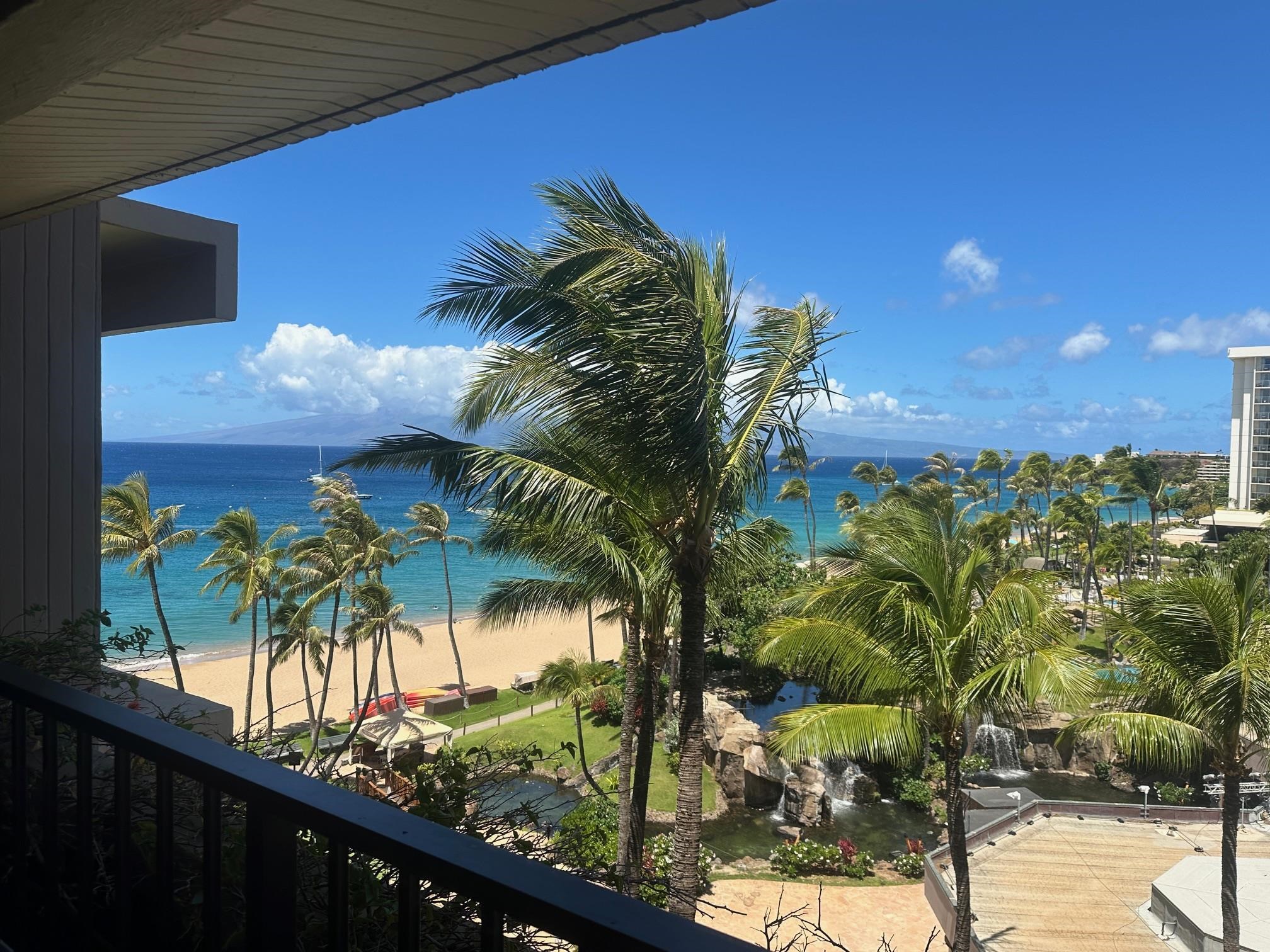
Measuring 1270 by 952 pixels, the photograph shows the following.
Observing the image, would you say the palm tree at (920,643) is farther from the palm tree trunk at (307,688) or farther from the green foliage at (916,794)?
the green foliage at (916,794)

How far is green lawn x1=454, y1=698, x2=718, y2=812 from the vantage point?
17.4 meters

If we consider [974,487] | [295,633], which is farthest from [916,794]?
[974,487]

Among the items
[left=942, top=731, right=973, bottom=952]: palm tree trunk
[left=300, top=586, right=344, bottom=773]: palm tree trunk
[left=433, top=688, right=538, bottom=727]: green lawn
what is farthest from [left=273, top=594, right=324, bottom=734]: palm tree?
[left=942, top=731, right=973, bottom=952]: palm tree trunk

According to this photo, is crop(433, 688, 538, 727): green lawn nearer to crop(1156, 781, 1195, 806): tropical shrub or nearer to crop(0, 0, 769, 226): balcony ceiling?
crop(1156, 781, 1195, 806): tropical shrub

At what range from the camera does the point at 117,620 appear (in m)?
40.5

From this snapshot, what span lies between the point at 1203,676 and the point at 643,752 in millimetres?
5950

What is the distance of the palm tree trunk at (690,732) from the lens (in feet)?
24.2

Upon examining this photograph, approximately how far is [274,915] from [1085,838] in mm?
16358

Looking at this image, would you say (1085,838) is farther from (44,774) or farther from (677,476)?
(44,774)

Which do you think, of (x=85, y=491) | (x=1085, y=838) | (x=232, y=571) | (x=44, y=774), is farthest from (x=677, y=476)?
(x=232, y=571)

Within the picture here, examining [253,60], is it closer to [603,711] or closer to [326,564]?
[326,564]

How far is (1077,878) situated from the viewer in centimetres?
1308

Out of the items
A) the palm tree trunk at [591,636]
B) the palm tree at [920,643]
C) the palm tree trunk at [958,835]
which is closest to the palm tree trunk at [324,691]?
the palm tree trunk at [591,636]

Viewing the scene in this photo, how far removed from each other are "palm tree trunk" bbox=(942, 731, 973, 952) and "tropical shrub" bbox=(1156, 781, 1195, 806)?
11.1m
